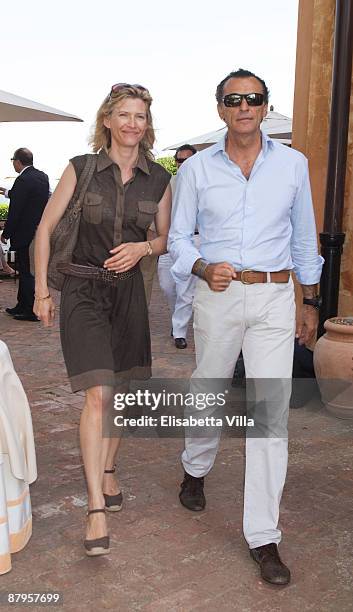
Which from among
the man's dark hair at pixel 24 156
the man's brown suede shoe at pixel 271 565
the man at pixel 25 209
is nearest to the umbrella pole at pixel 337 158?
the man's brown suede shoe at pixel 271 565

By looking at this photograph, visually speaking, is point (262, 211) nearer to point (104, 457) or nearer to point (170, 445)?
point (104, 457)

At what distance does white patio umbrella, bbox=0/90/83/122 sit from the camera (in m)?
10.2

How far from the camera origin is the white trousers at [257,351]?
3.46m

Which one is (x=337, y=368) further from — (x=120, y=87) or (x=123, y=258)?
(x=120, y=87)

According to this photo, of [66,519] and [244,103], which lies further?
[66,519]

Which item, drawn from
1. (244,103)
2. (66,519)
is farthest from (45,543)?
(244,103)

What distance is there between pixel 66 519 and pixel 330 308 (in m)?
3.51

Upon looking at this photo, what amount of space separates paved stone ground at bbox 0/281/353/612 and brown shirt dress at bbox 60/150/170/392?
0.78m

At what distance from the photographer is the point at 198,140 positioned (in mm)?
14234

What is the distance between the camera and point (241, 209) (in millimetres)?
3570

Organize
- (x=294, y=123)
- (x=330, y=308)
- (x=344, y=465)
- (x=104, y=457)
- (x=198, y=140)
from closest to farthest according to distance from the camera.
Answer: (x=104, y=457), (x=344, y=465), (x=330, y=308), (x=294, y=123), (x=198, y=140)

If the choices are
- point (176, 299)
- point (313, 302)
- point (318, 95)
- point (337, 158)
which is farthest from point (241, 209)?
point (176, 299)

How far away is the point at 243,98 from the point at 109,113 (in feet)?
2.21

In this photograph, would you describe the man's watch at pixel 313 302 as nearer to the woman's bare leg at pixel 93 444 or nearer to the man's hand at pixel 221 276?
the man's hand at pixel 221 276
